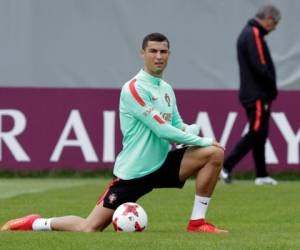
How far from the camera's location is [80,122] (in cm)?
1819

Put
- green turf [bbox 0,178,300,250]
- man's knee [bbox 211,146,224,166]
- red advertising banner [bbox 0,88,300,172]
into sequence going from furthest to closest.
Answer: red advertising banner [bbox 0,88,300,172] → man's knee [bbox 211,146,224,166] → green turf [bbox 0,178,300,250]

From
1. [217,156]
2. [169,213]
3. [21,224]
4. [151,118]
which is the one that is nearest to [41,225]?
[21,224]

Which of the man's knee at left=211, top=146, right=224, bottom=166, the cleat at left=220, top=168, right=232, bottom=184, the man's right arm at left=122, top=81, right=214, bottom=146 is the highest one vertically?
the man's right arm at left=122, top=81, right=214, bottom=146

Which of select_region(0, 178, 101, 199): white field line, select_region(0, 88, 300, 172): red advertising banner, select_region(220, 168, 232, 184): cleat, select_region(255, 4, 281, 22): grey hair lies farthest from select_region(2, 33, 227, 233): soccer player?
select_region(0, 88, 300, 172): red advertising banner

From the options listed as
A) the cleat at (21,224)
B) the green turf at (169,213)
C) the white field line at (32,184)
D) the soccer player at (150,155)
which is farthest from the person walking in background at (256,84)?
the cleat at (21,224)

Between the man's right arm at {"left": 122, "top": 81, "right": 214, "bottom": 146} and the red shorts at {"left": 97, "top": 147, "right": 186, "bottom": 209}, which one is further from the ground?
the man's right arm at {"left": 122, "top": 81, "right": 214, "bottom": 146}

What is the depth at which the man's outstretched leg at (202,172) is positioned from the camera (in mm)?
10289

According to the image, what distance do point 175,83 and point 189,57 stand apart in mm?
426

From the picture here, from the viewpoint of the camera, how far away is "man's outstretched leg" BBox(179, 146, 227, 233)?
10289mm

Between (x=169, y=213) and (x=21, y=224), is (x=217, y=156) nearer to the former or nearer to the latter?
(x=21, y=224)

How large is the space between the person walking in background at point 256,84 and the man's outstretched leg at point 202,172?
5.72 meters

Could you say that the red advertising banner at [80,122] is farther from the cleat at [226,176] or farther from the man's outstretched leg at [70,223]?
the man's outstretched leg at [70,223]

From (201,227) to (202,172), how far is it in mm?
458

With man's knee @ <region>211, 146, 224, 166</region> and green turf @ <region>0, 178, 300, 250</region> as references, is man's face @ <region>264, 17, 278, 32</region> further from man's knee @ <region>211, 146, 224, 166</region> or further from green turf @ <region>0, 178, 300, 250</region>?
man's knee @ <region>211, 146, 224, 166</region>
